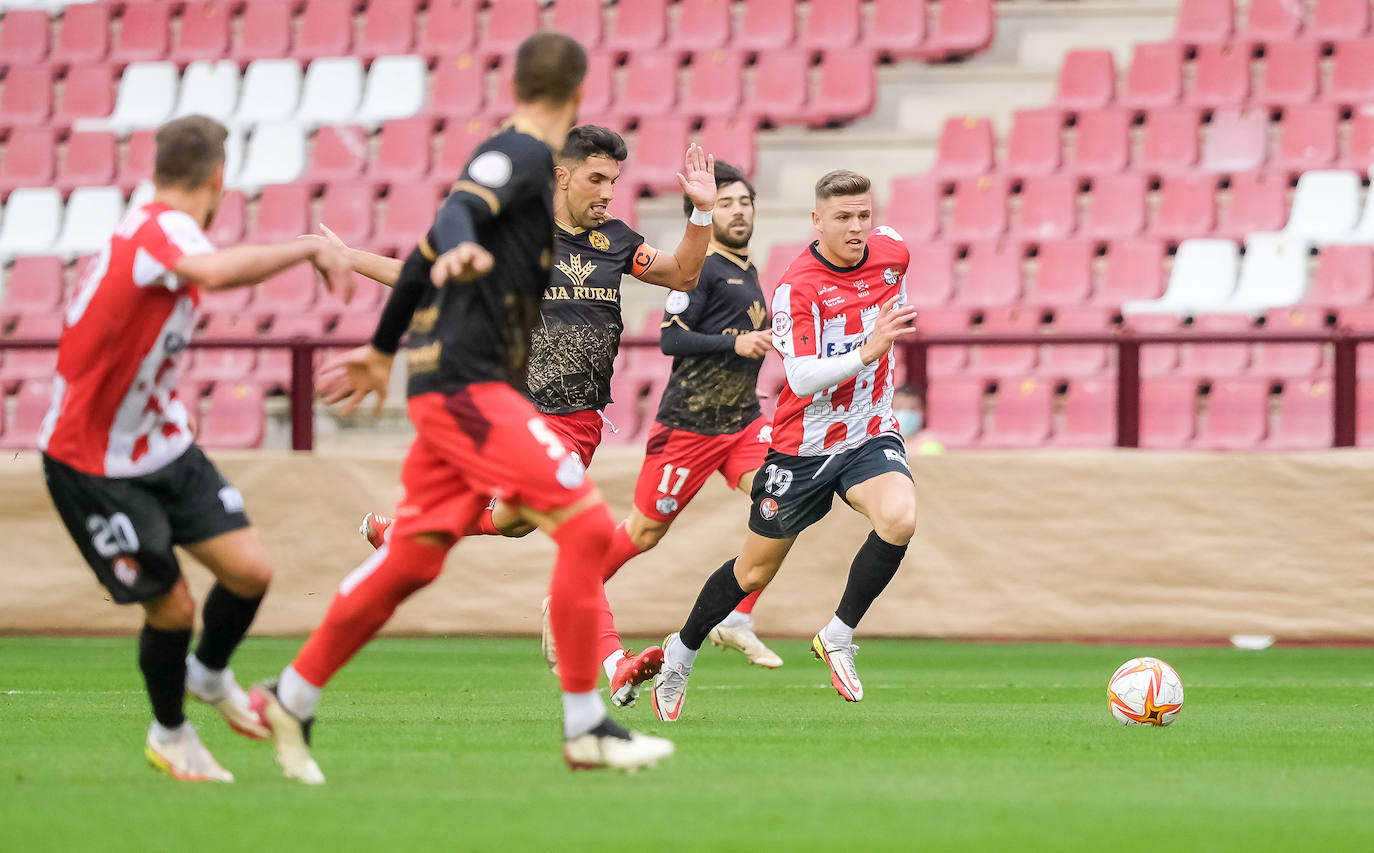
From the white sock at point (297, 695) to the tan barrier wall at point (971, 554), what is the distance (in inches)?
248

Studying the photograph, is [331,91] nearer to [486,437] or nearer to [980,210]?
[980,210]

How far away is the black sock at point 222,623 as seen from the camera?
5227 millimetres

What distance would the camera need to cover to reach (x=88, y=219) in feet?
57.5

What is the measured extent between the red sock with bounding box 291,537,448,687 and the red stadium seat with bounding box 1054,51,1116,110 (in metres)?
11.7

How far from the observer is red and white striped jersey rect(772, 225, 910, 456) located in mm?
7359

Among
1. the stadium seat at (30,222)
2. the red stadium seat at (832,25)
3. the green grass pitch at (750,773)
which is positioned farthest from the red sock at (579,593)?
the stadium seat at (30,222)

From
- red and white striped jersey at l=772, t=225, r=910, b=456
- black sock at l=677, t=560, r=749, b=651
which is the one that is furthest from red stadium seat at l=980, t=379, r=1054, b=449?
black sock at l=677, t=560, r=749, b=651

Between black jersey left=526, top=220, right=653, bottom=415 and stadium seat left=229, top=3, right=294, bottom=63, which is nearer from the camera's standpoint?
black jersey left=526, top=220, right=653, bottom=415

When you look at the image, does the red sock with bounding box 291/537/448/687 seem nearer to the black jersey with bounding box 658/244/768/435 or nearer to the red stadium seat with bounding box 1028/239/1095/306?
the black jersey with bounding box 658/244/768/435

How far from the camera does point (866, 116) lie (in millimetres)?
16375

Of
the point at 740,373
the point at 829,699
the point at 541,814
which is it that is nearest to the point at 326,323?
the point at 740,373

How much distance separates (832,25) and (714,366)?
351 inches

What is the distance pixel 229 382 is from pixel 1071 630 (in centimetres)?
775

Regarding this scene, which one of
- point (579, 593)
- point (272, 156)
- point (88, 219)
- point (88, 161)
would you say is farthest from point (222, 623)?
point (88, 161)
